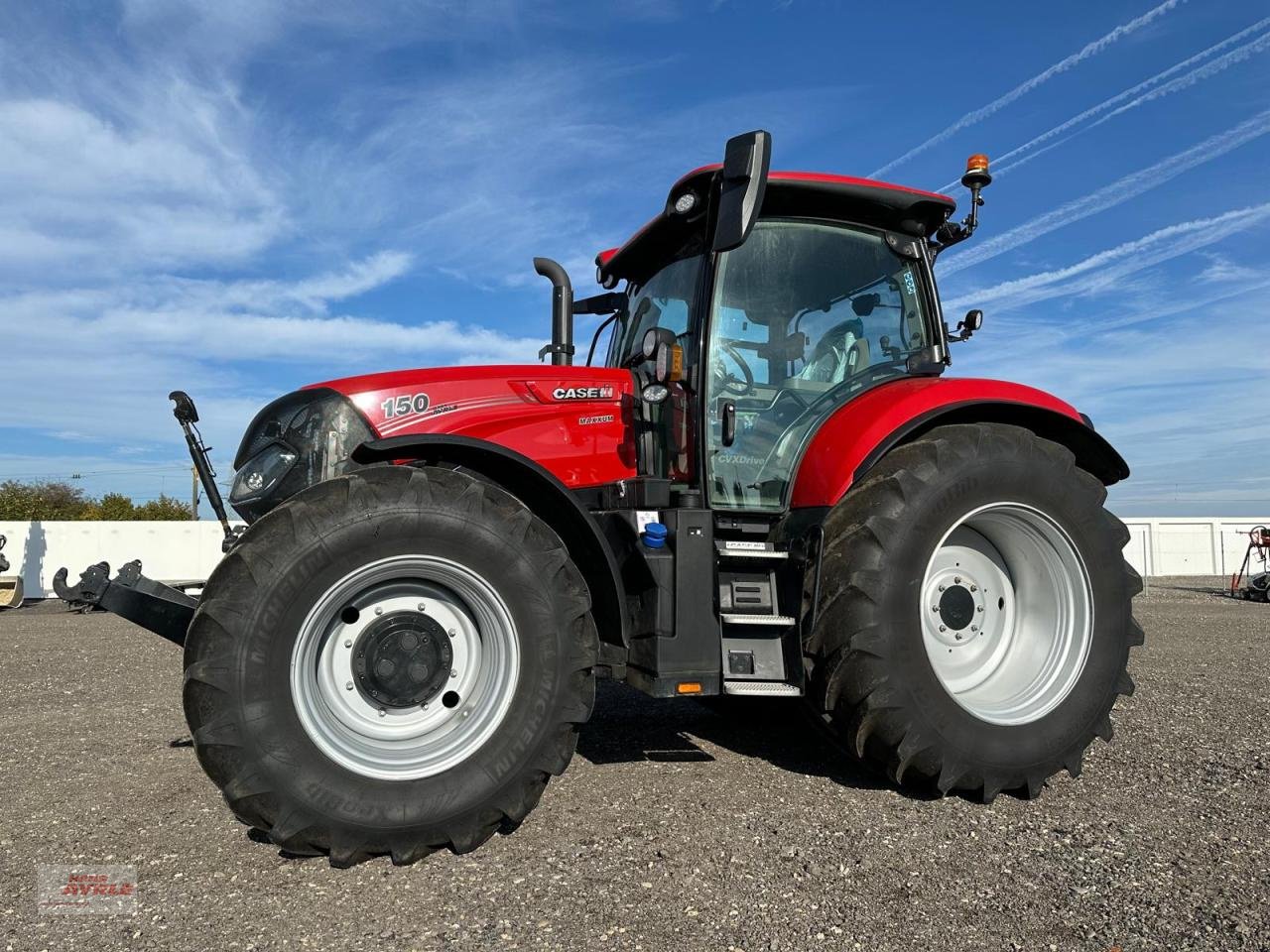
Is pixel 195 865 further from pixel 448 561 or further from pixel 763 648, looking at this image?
pixel 763 648

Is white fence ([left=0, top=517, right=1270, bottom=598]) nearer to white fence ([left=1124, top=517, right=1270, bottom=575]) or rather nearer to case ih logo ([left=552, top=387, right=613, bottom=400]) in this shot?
white fence ([left=1124, top=517, right=1270, bottom=575])

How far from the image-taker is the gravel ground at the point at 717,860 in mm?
2354

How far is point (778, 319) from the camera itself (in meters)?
4.02

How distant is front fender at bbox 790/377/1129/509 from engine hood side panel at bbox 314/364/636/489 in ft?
2.82

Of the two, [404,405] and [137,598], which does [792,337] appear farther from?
[137,598]

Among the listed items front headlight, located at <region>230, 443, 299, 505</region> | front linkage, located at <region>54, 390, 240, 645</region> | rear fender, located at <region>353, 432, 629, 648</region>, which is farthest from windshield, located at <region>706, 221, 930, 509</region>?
front linkage, located at <region>54, 390, 240, 645</region>

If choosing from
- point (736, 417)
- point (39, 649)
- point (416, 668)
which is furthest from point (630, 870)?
point (39, 649)

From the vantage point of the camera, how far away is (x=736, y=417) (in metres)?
3.89

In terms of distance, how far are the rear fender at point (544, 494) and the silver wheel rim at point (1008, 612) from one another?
51.4 inches

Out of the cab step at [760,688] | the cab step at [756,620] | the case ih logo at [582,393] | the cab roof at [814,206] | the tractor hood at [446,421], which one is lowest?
the cab step at [760,688]

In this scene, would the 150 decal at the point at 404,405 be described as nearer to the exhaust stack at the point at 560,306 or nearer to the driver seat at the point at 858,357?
the exhaust stack at the point at 560,306

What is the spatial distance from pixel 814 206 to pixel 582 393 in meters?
1.38

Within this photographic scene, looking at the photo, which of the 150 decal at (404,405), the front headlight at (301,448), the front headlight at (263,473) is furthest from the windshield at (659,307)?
the front headlight at (263,473)

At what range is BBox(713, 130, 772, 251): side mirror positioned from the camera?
3.21 metres
